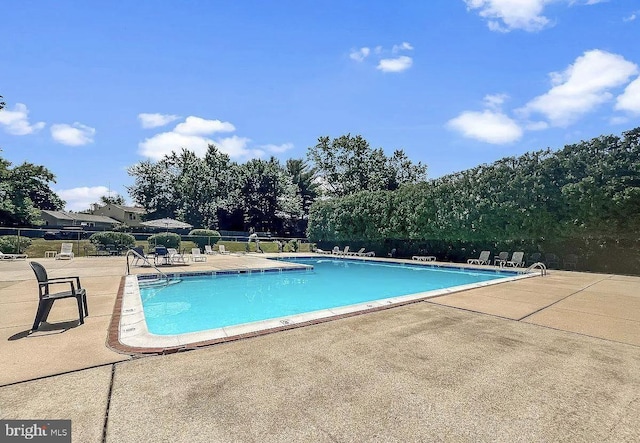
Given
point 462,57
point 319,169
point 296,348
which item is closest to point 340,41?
point 462,57

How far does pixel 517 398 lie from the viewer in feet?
8.50

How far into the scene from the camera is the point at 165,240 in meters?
22.5

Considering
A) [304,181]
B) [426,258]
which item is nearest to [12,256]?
[426,258]

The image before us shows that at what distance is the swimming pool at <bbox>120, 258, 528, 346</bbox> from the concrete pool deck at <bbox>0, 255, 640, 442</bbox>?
0.63 meters

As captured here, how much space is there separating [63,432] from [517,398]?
332 cm

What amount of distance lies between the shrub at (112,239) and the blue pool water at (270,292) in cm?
1050

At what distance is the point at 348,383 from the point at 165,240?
22.6 meters

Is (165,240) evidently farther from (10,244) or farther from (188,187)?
(188,187)

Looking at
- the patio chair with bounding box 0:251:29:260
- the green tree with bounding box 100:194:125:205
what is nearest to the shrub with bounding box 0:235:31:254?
the patio chair with bounding box 0:251:29:260

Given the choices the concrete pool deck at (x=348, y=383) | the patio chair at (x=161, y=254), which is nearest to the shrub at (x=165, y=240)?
the patio chair at (x=161, y=254)

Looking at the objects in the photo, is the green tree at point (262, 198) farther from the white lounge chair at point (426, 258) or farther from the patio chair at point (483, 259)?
the patio chair at point (483, 259)

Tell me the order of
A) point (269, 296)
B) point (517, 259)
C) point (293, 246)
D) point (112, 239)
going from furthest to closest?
point (293, 246) < point (112, 239) < point (517, 259) < point (269, 296)

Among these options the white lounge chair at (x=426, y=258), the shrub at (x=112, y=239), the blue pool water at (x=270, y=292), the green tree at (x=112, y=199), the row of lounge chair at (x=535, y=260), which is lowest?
the blue pool water at (x=270, y=292)

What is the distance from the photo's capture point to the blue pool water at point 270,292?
269 inches
